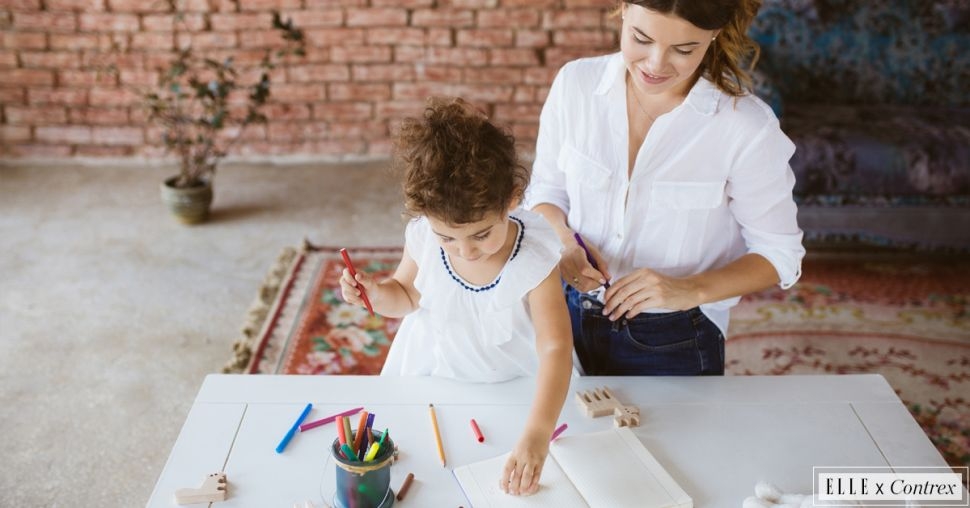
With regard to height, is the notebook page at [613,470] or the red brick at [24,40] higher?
the red brick at [24,40]

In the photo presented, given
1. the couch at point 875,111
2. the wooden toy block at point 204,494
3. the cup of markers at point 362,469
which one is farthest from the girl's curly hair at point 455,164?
the couch at point 875,111

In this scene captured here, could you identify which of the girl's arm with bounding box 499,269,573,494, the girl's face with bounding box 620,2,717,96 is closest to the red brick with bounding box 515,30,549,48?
the girl's face with bounding box 620,2,717,96

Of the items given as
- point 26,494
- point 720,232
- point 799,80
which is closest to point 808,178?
point 799,80

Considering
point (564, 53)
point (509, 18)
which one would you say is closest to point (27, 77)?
point (509, 18)

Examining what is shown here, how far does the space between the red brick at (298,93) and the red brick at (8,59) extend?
3.68ft

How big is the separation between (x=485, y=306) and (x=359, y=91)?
2742mm

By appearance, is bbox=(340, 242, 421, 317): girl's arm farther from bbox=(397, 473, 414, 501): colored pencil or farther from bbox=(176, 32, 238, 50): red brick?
bbox=(176, 32, 238, 50): red brick

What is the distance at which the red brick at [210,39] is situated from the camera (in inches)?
147

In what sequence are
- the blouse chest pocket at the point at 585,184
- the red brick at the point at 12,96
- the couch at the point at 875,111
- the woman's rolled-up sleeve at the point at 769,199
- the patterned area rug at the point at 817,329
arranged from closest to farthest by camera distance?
1. the woman's rolled-up sleeve at the point at 769,199
2. the blouse chest pocket at the point at 585,184
3. the patterned area rug at the point at 817,329
4. the couch at the point at 875,111
5. the red brick at the point at 12,96

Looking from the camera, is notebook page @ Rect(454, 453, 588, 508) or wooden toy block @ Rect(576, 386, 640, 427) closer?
notebook page @ Rect(454, 453, 588, 508)

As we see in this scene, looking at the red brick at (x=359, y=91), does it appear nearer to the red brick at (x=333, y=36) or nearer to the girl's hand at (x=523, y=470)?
the red brick at (x=333, y=36)

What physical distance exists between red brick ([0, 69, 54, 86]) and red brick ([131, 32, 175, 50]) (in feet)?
1.33

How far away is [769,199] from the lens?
1.36 metres

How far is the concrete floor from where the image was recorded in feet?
6.39
